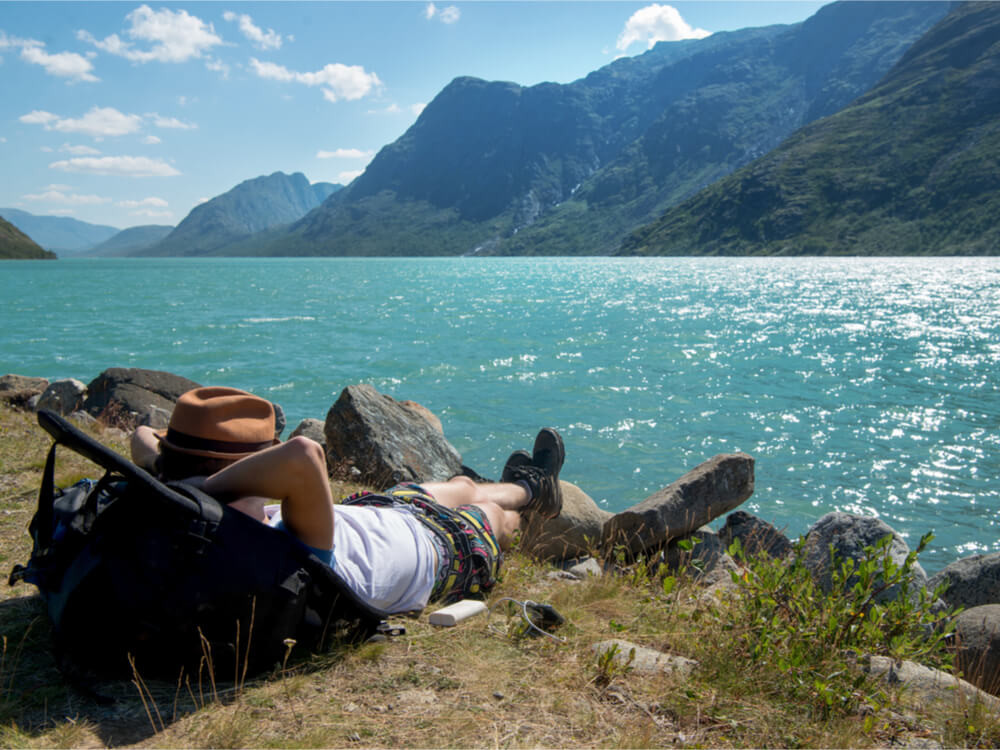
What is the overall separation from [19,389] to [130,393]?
8.50 feet

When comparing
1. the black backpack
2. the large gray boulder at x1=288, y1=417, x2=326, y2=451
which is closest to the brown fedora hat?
the black backpack

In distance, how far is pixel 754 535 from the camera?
8539 mm

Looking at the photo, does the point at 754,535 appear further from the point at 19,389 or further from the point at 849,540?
the point at 19,389

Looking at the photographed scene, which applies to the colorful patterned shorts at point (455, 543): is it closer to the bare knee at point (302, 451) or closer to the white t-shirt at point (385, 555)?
the white t-shirt at point (385, 555)

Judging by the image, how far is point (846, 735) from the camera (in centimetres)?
320

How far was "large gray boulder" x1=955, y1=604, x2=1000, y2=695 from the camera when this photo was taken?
5176mm

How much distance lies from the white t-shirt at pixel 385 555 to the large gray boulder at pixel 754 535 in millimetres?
4770

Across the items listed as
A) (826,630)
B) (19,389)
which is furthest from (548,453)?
(19,389)

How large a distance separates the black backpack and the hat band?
302 mm

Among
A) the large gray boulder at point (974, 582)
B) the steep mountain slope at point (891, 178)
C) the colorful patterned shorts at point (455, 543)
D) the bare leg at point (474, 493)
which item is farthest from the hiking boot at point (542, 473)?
the steep mountain slope at point (891, 178)

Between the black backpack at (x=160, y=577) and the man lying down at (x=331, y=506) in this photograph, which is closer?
the black backpack at (x=160, y=577)

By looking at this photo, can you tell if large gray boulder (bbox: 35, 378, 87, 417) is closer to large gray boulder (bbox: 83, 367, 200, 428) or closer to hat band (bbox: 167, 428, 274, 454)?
large gray boulder (bbox: 83, 367, 200, 428)

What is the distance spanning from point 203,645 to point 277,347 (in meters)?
31.2

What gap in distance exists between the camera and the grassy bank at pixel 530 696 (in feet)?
10.4
